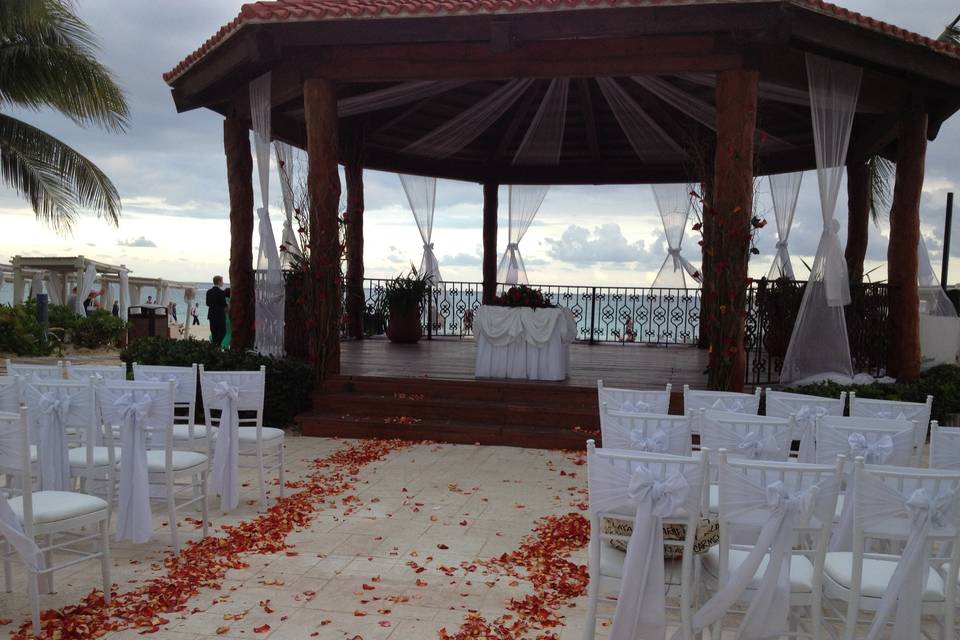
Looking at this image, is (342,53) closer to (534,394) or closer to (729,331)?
(534,394)

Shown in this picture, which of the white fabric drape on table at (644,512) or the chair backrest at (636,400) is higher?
the chair backrest at (636,400)

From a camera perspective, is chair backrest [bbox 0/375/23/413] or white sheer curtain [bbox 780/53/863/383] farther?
white sheer curtain [bbox 780/53/863/383]

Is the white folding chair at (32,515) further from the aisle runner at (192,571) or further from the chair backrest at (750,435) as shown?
the chair backrest at (750,435)

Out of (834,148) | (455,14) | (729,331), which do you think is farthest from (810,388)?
(455,14)

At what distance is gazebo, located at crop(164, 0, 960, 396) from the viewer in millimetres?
7066

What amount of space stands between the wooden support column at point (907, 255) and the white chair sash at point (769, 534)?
6408 mm

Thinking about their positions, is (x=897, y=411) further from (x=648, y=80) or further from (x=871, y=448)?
(x=648, y=80)

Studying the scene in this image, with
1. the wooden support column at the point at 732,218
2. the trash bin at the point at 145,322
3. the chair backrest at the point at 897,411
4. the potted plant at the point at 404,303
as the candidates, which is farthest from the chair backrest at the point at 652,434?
the trash bin at the point at 145,322

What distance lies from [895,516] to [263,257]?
6.84 meters

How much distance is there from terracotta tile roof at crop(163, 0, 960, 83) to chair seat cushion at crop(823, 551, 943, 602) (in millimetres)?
4959

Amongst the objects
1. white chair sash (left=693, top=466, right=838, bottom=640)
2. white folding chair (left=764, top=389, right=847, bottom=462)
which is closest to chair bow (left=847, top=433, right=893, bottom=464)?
white folding chair (left=764, top=389, right=847, bottom=462)

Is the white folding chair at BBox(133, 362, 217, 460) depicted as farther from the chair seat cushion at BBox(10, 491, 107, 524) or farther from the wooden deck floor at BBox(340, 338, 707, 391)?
the wooden deck floor at BBox(340, 338, 707, 391)

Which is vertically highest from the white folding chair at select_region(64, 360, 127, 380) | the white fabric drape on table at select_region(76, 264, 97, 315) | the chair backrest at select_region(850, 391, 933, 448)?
the white fabric drape on table at select_region(76, 264, 97, 315)

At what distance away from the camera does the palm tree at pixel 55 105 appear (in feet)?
38.5
